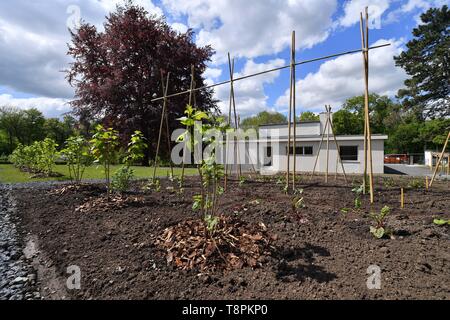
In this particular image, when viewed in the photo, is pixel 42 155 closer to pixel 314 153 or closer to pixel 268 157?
pixel 268 157

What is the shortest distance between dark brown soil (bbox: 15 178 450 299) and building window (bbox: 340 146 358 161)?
11498 mm

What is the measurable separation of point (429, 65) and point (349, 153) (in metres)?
16.2

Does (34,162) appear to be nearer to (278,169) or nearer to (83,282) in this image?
(83,282)

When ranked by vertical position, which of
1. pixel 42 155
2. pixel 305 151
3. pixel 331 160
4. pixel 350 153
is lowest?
pixel 331 160

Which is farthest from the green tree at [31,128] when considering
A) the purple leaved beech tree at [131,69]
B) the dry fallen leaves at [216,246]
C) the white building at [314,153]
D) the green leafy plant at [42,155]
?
the dry fallen leaves at [216,246]

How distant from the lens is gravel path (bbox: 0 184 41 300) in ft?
7.22

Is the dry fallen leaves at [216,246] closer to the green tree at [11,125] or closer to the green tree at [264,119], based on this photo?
the green tree at [11,125]

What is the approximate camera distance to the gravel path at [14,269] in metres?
2.20

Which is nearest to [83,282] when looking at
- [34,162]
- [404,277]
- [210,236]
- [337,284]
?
[210,236]

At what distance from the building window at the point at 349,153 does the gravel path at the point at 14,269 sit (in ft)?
52.4

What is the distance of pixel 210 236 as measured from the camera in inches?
107

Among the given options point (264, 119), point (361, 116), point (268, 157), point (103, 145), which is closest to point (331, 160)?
point (268, 157)

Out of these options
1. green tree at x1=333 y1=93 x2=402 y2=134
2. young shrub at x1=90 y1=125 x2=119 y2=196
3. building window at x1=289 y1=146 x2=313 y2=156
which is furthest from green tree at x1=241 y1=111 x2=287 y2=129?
young shrub at x1=90 y1=125 x2=119 y2=196

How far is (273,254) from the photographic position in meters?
→ 2.56
